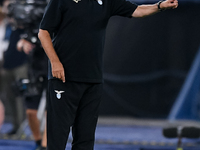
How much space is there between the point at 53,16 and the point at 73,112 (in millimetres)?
713

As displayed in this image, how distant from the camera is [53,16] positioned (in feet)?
9.80

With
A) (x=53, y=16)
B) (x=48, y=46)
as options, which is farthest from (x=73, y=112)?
(x=53, y=16)

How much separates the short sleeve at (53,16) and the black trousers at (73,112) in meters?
0.40

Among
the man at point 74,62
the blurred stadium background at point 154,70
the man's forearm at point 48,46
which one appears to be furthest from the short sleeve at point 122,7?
the blurred stadium background at point 154,70

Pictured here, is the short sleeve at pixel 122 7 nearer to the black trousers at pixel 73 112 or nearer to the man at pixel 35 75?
the black trousers at pixel 73 112

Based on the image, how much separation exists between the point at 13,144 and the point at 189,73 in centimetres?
322

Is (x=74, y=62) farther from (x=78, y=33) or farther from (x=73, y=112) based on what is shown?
(x=73, y=112)

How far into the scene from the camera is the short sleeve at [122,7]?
3.16 m

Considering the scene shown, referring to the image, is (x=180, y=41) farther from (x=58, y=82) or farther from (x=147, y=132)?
(x=58, y=82)

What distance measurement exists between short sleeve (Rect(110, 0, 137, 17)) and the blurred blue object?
4082mm

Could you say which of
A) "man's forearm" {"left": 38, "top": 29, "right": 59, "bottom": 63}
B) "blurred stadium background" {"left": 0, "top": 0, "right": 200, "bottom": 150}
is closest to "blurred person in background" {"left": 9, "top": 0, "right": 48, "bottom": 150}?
"man's forearm" {"left": 38, "top": 29, "right": 59, "bottom": 63}

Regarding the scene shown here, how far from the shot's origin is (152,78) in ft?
23.7

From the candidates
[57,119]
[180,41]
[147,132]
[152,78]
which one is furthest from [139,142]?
[57,119]

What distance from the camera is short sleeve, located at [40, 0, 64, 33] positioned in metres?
2.97
